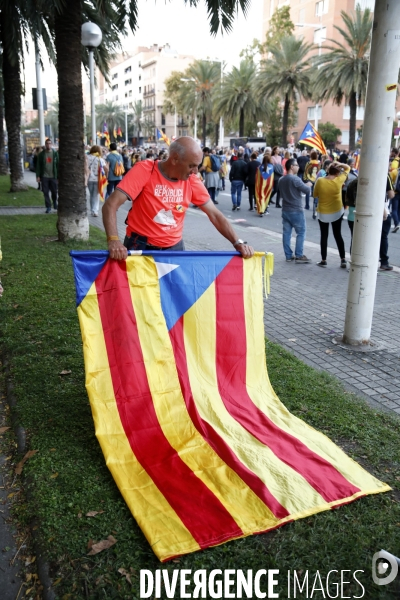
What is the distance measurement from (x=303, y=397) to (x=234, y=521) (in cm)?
184

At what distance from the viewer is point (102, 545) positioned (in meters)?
2.86

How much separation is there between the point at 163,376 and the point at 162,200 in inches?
56.6

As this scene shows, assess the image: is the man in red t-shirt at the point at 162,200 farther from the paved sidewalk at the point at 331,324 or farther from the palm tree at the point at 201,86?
the palm tree at the point at 201,86

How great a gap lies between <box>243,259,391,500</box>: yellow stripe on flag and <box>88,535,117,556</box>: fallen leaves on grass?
1.50 m

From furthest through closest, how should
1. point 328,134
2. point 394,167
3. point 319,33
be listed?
point 319,33, point 328,134, point 394,167

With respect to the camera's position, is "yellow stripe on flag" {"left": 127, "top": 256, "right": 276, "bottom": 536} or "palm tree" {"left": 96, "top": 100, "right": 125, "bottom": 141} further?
"palm tree" {"left": 96, "top": 100, "right": 125, "bottom": 141}

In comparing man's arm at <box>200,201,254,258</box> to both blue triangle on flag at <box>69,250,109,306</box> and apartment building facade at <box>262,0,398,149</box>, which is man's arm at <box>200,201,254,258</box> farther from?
apartment building facade at <box>262,0,398,149</box>

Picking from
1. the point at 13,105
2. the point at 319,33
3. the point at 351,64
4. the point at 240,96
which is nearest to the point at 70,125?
the point at 13,105

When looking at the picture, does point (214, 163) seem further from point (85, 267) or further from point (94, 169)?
point (85, 267)

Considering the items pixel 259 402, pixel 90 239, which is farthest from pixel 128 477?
pixel 90 239

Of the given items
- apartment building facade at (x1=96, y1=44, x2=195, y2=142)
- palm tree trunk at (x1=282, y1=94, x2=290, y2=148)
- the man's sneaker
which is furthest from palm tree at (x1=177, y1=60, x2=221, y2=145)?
the man's sneaker

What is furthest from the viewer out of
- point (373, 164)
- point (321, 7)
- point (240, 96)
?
point (321, 7)

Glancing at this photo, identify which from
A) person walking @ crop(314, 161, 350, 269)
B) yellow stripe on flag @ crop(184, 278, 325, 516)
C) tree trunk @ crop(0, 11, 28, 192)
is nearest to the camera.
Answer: yellow stripe on flag @ crop(184, 278, 325, 516)

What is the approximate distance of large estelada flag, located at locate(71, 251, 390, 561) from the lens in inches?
124
